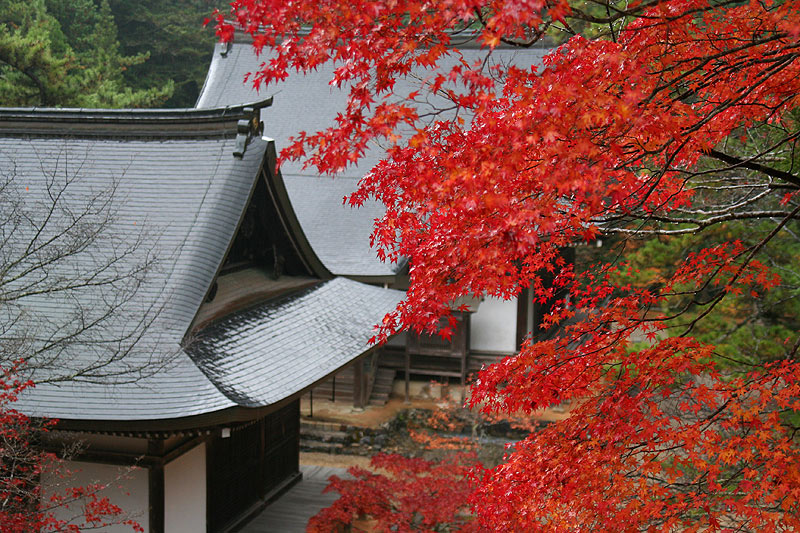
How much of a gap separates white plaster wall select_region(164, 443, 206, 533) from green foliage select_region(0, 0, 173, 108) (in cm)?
1245

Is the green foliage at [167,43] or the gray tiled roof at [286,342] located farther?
the green foliage at [167,43]

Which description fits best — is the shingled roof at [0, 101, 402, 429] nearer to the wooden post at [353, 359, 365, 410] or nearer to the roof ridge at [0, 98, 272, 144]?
the roof ridge at [0, 98, 272, 144]

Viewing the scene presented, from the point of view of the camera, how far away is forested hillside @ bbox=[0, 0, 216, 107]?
54.0 feet

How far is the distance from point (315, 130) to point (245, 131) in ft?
30.7

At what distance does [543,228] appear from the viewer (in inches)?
117

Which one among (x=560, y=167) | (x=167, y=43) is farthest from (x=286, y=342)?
(x=167, y=43)

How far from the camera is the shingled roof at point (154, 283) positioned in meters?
5.96

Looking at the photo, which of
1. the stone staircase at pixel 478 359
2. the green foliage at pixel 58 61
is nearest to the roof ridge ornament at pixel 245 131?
the stone staircase at pixel 478 359

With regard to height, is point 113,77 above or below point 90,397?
above

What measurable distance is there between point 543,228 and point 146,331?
189 inches

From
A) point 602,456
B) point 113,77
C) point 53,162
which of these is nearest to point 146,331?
point 53,162

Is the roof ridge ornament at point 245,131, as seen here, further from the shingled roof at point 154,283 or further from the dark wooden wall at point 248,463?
the dark wooden wall at point 248,463

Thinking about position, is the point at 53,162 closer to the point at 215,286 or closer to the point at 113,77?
the point at 215,286

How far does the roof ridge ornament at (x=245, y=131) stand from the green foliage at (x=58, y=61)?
31.9ft
